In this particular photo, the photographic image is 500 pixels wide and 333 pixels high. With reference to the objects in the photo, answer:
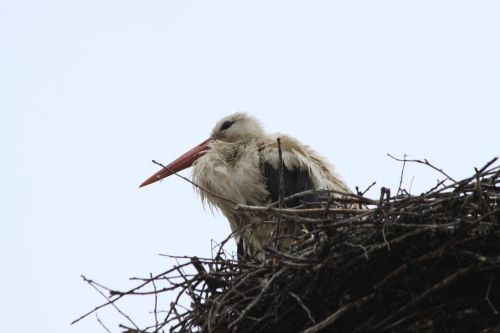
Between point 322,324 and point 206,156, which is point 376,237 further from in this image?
point 206,156

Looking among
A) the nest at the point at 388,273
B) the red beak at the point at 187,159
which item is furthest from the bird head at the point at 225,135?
the nest at the point at 388,273

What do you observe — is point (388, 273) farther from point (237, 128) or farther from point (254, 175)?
Result: point (237, 128)

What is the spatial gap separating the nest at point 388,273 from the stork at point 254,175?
0.88 metres

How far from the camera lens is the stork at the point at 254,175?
3607 millimetres

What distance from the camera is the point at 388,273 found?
98.2 inches

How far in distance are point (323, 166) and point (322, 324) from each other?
4.73ft

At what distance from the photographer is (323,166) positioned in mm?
3771

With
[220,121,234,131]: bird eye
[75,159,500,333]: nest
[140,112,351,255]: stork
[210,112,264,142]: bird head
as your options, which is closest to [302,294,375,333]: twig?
[75,159,500,333]: nest

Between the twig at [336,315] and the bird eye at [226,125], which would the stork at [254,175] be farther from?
the twig at [336,315]

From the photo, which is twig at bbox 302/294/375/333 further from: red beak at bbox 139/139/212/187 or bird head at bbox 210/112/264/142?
red beak at bbox 139/139/212/187

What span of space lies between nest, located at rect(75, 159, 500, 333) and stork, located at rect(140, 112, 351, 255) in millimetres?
875

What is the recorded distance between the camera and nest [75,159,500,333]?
241cm

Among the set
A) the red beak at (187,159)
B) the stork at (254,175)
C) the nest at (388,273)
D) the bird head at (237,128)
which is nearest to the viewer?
the nest at (388,273)

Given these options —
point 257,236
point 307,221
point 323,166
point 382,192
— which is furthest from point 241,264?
point 323,166
